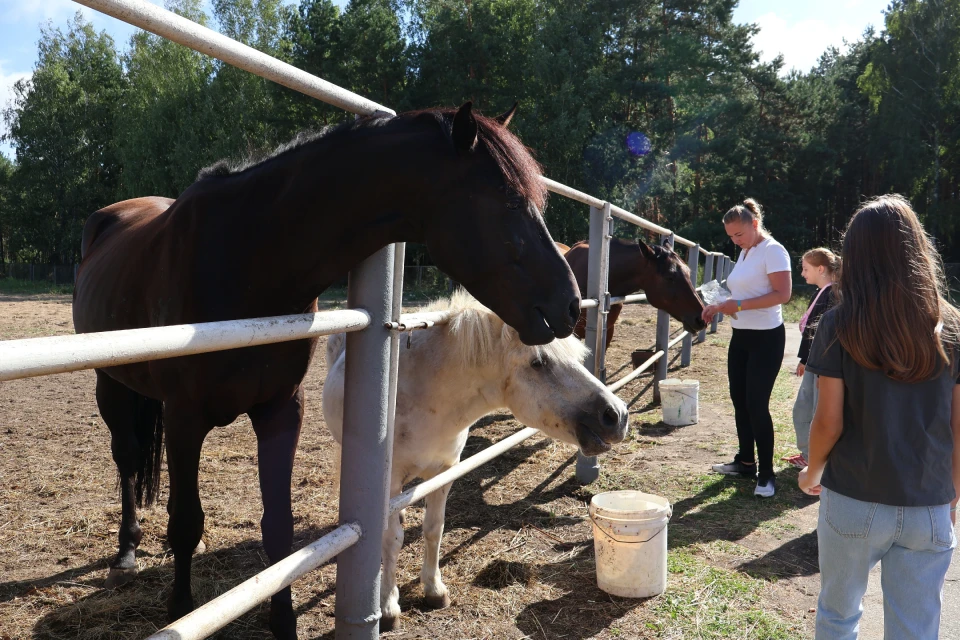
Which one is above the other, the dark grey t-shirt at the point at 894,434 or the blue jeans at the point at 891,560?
the dark grey t-shirt at the point at 894,434

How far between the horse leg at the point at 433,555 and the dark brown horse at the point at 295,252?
2.26 feet

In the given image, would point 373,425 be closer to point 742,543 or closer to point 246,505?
point 246,505

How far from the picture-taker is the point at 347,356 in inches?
68.7

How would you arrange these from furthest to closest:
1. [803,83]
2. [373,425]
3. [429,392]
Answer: [803,83] < [429,392] < [373,425]

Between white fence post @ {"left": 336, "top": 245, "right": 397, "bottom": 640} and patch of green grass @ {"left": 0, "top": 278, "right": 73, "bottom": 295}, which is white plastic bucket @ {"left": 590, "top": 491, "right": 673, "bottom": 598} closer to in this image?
white fence post @ {"left": 336, "top": 245, "right": 397, "bottom": 640}

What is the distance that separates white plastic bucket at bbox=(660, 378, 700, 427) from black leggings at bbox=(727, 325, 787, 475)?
1372 mm

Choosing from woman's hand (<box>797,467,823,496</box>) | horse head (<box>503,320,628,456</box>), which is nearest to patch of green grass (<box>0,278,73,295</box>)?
horse head (<box>503,320,628,456</box>)

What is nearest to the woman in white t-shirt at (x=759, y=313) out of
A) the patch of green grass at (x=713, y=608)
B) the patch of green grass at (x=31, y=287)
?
the patch of green grass at (x=713, y=608)

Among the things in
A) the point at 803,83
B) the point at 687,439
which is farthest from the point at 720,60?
the point at 687,439

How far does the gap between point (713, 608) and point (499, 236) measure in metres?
2.08

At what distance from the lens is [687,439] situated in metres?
5.79

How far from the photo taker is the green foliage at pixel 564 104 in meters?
25.9

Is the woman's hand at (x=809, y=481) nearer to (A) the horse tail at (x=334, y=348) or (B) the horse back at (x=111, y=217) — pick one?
(A) the horse tail at (x=334, y=348)

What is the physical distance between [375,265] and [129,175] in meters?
28.0
